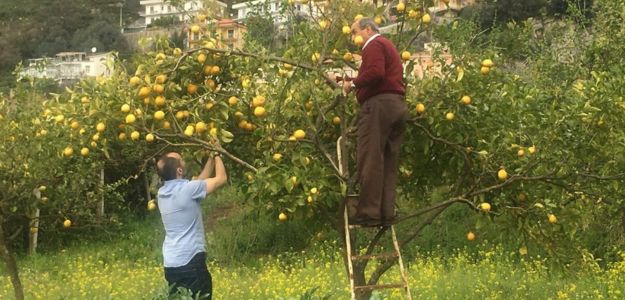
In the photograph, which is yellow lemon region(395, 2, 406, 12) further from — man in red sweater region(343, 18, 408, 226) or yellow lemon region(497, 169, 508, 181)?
yellow lemon region(497, 169, 508, 181)

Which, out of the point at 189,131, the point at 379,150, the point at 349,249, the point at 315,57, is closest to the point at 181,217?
the point at 189,131

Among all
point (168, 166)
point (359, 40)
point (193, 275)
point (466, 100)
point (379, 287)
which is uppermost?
point (359, 40)

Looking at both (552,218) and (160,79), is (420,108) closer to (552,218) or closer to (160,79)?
(552,218)

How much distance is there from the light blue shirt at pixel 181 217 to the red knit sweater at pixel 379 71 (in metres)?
1.22

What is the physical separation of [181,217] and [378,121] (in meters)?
1.47

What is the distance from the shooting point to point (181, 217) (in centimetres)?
490

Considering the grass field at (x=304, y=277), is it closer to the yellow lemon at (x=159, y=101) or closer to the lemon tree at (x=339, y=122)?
the lemon tree at (x=339, y=122)

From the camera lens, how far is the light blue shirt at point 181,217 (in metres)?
4.83

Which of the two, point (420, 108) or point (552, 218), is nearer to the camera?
point (420, 108)

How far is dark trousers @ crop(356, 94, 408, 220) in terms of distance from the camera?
4.13 metres

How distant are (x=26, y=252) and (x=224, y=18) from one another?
983cm

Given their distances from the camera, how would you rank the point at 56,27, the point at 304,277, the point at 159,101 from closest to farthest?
the point at 159,101 → the point at 304,277 → the point at 56,27

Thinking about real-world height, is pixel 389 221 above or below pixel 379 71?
below

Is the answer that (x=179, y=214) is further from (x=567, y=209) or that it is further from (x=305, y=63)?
(x=567, y=209)
